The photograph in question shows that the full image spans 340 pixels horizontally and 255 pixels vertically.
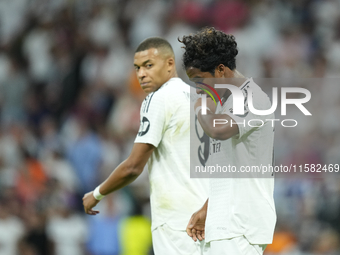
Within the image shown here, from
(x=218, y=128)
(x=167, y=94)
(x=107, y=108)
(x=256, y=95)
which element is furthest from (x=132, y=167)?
(x=107, y=108)

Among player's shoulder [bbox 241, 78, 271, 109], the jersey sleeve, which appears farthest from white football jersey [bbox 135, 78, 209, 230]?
player's shoulder [bbox 241, 78, 271, 109]

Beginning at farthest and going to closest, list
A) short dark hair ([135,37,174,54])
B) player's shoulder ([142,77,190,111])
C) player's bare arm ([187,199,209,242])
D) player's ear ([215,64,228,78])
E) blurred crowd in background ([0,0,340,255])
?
1. blurred crowd in background ([0,0,340,255])
2. short dark hair ([135,37,174,54])
3. player's shoulder ([142,77,190,111])
4. player's bare arm ([187,199,209,242])
5. player's ear ([215,64,228,78])

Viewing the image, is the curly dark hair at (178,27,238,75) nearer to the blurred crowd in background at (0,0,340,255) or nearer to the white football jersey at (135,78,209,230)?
the white football jersey at (135,78,209,230)

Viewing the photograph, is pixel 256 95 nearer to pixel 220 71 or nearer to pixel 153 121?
pixel 220 71

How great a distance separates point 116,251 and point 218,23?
479cm

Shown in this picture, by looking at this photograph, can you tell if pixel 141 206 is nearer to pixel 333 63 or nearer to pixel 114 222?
pixel 114 222

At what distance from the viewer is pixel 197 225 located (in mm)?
3896

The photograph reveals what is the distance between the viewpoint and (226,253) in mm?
3432

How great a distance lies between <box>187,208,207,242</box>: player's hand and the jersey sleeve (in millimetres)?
634

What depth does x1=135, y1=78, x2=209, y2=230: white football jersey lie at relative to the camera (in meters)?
4.19

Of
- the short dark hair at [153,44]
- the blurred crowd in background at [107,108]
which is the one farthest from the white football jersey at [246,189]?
the blurred crowd in background at [107,108]

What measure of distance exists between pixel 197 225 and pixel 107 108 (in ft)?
22.6

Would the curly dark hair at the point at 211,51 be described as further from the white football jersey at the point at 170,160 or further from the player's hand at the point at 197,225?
the player's hand at the point at 197,225

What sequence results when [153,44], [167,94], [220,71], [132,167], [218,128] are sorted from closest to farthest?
[218,128], [220,71], [132,167], [167,94], [153,44]
